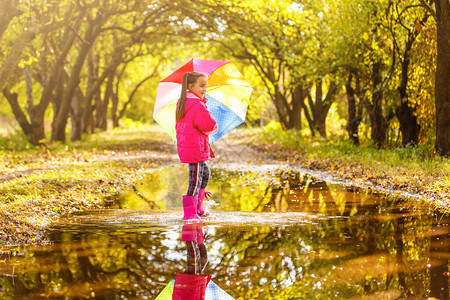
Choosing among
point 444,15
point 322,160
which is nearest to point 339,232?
point 444,15

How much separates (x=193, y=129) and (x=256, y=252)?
2.39m

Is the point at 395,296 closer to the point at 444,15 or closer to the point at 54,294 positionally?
the point at 54,294

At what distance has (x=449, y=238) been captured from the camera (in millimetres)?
5961

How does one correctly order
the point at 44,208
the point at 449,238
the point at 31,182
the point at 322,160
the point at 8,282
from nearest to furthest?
the point at 8,282 → the point at 449,238 → the point at 44,208 → the point at 31,182 → the point at 322,160

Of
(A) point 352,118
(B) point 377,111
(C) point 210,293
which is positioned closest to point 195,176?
(C) point 210,293

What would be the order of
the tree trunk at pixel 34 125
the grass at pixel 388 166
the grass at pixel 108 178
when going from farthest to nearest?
the tree trunk at pixel 34 125, the grass at pixel 388 166, the grass at pixel 108 178

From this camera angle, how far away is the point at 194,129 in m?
7.41

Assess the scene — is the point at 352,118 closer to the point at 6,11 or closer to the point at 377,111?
→ the point at 377,111

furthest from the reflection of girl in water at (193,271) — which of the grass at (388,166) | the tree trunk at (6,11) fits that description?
the tree trunk at (6,11)

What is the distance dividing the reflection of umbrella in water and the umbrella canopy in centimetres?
427

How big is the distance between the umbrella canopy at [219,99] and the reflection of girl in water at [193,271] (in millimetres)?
2404

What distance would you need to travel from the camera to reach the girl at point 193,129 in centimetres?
734

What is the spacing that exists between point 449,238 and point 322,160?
34.2 ft

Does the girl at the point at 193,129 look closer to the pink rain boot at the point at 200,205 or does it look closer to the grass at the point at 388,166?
the pink rain boot at the point at 200,205
